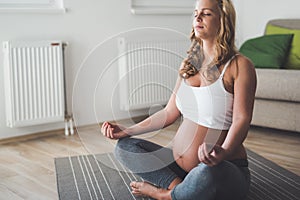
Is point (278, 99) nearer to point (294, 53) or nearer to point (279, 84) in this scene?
point (279, 84)

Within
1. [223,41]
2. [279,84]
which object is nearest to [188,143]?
[223,41]

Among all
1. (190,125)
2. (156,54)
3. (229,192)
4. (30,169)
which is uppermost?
(156,54)

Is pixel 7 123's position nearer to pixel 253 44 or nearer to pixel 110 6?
pixel 110 6

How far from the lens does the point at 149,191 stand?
1813 mm

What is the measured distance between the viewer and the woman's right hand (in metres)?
1.76

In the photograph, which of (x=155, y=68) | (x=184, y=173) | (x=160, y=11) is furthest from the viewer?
(x=160, y=11)

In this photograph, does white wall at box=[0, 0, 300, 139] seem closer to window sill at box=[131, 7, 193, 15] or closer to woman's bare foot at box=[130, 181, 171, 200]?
window sill at box=[131, 7, 193, 15]

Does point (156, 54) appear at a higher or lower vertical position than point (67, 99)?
higher

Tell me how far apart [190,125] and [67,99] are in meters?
1.70

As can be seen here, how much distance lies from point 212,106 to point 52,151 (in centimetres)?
138

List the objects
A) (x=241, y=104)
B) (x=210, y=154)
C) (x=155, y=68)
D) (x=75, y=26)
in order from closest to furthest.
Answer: (x=210, y=154), (x=241, y=104), (x=155, y=68), (x=75, y=26)

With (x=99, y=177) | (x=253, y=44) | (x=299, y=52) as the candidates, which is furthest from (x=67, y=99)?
(x=299, y=52)

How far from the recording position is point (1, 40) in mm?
2902

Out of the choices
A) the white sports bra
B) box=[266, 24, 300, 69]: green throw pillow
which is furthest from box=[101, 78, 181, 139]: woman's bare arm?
box=[266, 24, 300, 69]: green throw pillow
